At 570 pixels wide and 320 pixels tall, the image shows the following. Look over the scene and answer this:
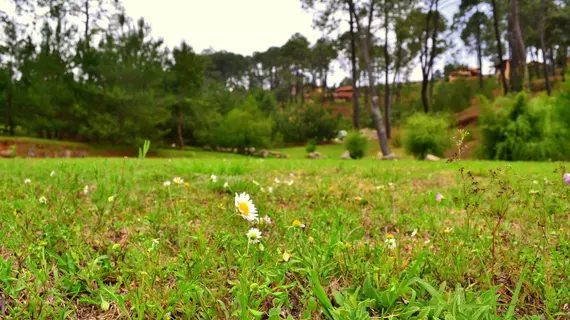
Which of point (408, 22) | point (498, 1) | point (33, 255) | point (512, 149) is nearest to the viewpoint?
point (33, 255)

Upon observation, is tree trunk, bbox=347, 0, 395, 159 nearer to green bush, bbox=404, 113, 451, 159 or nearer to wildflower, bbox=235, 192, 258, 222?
green bush, bbox=404, 113, 451, 159

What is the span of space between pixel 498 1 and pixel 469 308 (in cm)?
2960

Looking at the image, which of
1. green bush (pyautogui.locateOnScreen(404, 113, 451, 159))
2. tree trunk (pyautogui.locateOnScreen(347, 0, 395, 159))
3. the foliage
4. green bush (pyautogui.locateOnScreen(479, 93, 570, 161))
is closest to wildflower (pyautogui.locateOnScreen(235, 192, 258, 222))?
green bush (pyautogui.locateOnScreen(479, 93, 570, 161))

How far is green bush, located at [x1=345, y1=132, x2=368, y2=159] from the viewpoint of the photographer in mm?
17844

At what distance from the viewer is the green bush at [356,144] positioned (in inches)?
703

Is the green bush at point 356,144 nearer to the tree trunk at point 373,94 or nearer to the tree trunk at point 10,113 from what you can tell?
the tree trunk at point 373,94

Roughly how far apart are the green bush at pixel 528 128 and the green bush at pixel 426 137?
6.97 ft

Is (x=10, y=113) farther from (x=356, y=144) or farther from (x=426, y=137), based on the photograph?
(x=426, y=137)

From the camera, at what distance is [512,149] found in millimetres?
12844

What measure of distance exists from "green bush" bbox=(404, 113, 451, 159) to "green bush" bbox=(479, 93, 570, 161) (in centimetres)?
212

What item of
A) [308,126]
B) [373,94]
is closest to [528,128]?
[373,94]

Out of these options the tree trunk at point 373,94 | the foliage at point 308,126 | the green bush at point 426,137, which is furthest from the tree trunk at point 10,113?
the green bush at point 426,137

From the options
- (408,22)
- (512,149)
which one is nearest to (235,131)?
(408,22)

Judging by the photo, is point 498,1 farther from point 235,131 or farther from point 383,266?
point 383,266
